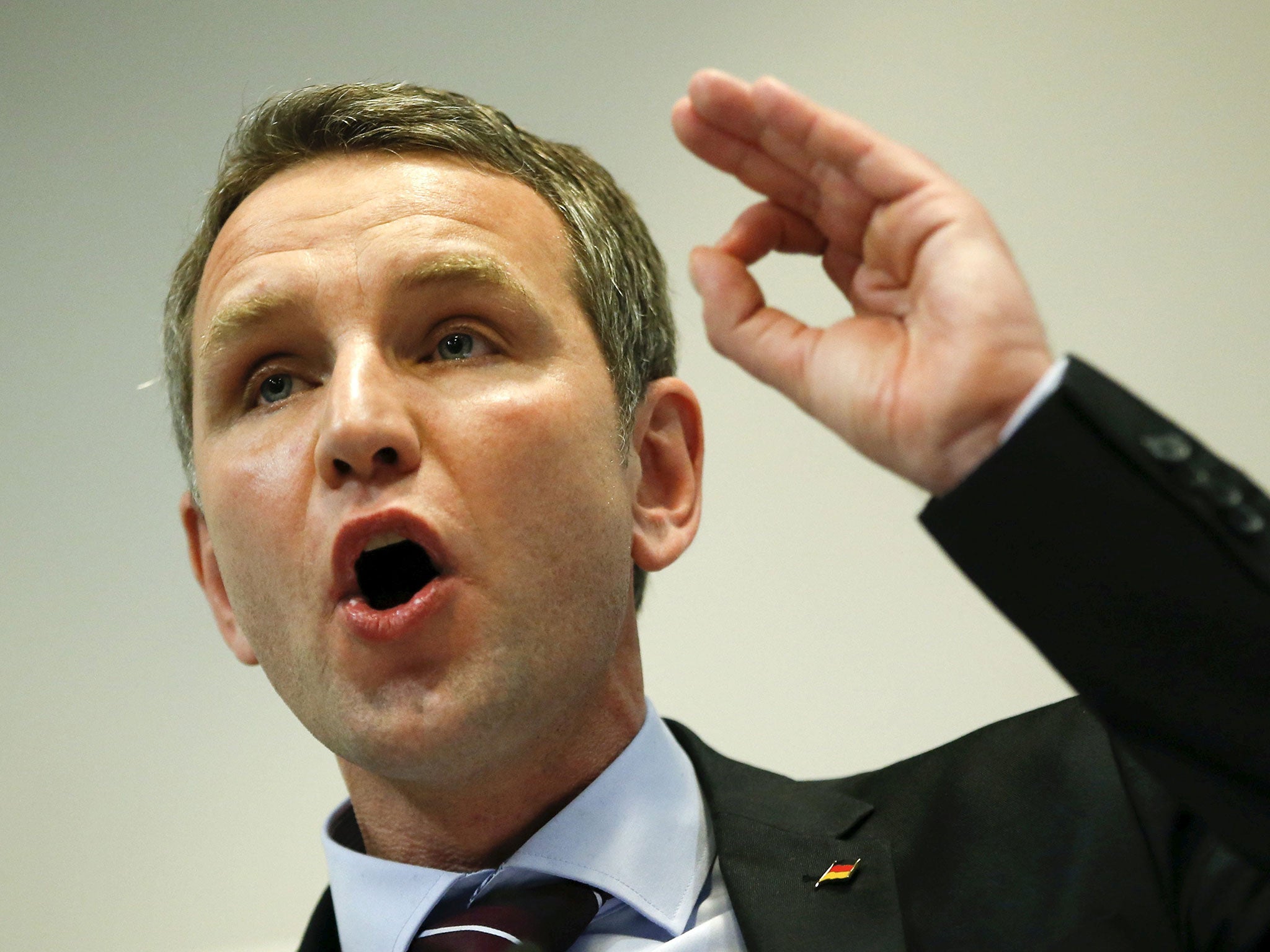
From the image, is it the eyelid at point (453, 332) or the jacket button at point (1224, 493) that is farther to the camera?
the eyelid at point (453, 332)

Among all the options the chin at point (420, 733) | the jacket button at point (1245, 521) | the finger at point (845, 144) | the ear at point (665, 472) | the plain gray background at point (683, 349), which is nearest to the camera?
the jacket button at point (1245, 521)

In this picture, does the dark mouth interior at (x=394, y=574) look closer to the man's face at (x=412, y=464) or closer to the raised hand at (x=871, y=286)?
the man's face at (x=412, y=464)

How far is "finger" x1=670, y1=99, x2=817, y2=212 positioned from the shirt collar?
2.26ft

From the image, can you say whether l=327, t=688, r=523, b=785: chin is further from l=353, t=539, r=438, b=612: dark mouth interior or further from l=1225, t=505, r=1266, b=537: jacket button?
l=1225, t=505, r=1266, b=537: jacket button

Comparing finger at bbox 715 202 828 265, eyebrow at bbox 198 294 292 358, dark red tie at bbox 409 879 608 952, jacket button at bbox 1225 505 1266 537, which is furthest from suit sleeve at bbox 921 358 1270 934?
eyebrow at bbox 198 294 292 358

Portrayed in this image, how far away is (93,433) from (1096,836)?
1.87m

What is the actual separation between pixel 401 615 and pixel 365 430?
0.19 meters

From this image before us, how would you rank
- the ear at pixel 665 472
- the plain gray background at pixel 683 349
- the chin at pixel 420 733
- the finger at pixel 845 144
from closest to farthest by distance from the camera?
1. the finger at pixel 845 144
2. the chin at pixel 420 733
3. the ear at pixel 665 472
4. the plain gray background at pixel 683 349

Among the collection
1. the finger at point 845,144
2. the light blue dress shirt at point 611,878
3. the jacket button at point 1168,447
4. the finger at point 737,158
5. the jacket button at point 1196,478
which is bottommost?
the light blue dress shirt at point 611,878

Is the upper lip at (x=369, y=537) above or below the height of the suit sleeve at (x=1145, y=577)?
below

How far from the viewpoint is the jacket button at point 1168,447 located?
948mm

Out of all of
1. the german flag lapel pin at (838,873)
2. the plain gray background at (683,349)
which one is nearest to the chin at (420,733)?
the german flag lapel pin at (838,873)

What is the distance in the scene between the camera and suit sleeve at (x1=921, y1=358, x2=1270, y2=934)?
0.94m

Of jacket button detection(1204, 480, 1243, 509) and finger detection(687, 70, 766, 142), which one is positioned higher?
finger detection(687, 70, 766, 142)
